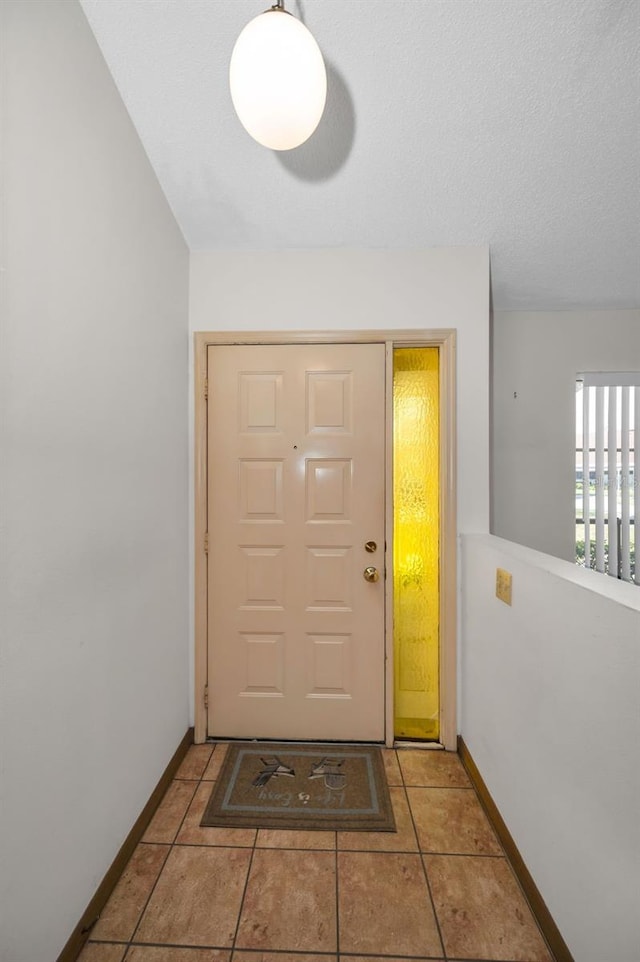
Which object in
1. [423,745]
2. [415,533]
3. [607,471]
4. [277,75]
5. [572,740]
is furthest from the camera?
[607,471]

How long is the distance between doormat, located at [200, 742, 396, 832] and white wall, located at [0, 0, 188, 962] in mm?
350

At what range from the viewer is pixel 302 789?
1.88 metres

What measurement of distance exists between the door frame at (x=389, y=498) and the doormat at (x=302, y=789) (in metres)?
0.25

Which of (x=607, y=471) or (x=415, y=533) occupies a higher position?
(x=607, y=471)

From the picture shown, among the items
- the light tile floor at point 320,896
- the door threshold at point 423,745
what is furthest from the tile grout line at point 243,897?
the door threshold at point 423,745

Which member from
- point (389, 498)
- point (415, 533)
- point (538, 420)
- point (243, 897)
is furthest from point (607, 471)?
point (243, 897)

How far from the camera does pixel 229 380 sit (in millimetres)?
2240

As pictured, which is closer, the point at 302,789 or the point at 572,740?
the point at 572,740

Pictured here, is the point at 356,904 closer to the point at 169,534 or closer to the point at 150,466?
the point at 169,534

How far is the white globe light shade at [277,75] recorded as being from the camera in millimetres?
1003

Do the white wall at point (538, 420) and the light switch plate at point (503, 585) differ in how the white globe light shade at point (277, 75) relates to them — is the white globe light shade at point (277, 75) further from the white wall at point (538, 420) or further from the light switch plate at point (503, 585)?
the white wall at point (538, 420)

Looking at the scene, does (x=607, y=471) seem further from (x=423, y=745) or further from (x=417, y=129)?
(x=417, y=129)

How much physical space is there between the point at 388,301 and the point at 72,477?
1665 mm

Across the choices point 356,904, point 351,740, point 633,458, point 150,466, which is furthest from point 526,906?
point 633,458
